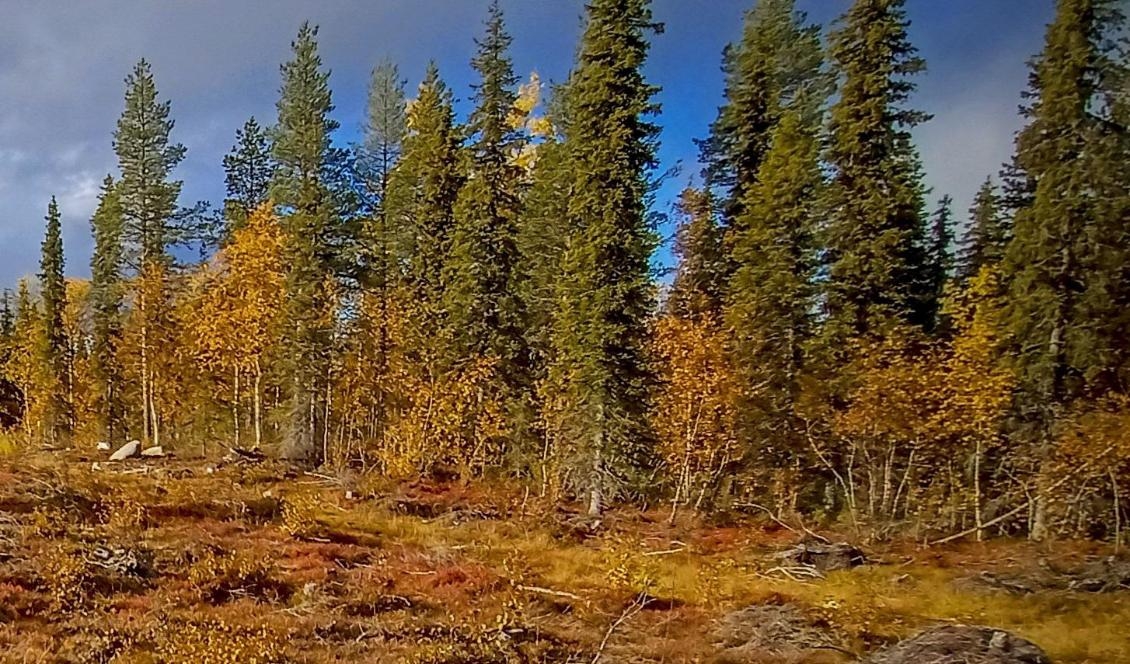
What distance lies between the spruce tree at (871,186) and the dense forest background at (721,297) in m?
0.08

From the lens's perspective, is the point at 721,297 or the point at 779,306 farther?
the point at 721,297

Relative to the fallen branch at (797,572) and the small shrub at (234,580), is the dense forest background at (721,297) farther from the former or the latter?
the small shrub at (234,580)

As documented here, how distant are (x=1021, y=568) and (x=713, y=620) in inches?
365

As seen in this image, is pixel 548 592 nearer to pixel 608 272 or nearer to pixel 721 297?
pixel 608 272

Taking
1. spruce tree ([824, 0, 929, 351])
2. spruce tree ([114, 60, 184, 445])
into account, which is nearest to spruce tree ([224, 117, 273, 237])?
spruce tree ([114, 60, 184, 445])

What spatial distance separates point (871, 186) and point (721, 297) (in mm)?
6227

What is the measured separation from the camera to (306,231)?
3103 centimetres

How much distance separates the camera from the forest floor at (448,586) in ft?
35.5

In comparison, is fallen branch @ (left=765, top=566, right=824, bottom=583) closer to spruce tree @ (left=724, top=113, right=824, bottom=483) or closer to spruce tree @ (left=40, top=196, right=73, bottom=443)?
spruce tree @ (left=724, top=113, right=824, bottom=483)

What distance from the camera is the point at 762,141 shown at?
27.8m

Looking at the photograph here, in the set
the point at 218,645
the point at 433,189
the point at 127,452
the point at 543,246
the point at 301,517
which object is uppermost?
the point at 433,189

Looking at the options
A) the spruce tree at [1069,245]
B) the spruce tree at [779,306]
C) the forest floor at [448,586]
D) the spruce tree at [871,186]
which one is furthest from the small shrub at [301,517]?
the spruce tree at [1069,245]

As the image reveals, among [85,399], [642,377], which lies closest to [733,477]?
[642,377]

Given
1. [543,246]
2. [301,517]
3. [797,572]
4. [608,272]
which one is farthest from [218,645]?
[543,246]
